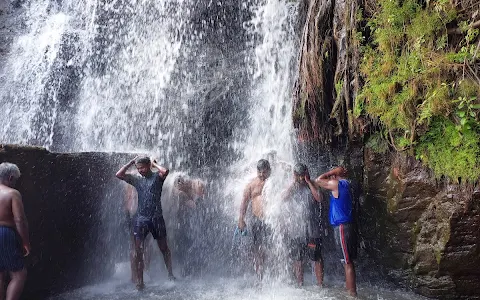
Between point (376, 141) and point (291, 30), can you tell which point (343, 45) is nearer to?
point (376, 141)

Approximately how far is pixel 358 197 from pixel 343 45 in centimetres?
264

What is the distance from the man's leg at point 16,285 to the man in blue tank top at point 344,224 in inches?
161

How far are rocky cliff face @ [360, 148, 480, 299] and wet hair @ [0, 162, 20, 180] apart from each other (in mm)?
5118

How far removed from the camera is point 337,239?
17.3 feet

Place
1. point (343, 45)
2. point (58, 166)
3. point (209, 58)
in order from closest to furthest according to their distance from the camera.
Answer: point (58, 166)
point (343, 45)
point (209, 58)

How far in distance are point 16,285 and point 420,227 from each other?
5.42 m

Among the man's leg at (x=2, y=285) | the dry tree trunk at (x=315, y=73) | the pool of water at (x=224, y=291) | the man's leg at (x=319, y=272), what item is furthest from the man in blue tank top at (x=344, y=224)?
the man's leg at (x=2, y=285)

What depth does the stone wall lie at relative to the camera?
5016 millimetres

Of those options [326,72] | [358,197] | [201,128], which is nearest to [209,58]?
[201,128]

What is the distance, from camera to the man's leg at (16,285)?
13.8ft

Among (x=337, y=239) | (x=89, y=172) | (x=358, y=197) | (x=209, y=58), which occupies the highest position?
(x=209, y=58)

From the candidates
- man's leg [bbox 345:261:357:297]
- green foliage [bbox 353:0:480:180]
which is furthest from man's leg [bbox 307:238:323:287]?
green foliage [bbox 353:0:480:180]

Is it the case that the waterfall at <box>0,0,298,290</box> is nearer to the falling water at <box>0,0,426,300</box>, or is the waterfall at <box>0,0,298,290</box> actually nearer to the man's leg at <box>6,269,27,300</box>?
the falling water at <box>0,0,426,300</box>

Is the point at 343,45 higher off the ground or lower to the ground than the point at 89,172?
higher
